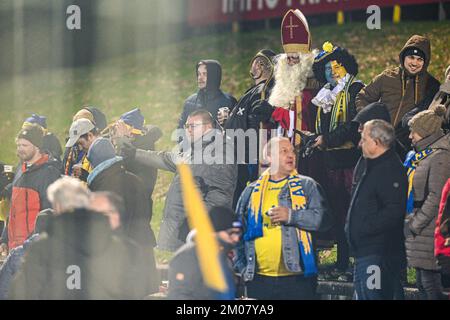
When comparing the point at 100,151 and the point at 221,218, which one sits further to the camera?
the point at 100,151

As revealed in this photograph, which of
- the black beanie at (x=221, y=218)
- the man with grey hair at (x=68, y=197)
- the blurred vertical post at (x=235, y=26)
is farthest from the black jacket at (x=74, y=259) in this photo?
the blurred vertical post at (x=235, y=26)

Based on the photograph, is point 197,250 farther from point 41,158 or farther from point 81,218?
point 41,158

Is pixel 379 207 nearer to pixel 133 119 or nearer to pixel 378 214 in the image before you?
pixel 378 214

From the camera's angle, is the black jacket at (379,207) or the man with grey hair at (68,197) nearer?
A: the man with grey hair at (68,197)

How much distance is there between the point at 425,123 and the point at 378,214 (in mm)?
911

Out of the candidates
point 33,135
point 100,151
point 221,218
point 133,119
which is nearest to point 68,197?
point 221,218

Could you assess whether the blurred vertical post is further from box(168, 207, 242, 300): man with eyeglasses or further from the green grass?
box(168, 207, 242, 300): man with eyeglasses

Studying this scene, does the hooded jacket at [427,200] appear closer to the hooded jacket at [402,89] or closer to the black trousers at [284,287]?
the hooded jacket at [402,89]

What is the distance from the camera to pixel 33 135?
10.3 meters

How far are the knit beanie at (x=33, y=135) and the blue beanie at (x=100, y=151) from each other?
0.63 meters

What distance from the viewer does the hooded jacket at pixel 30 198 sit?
10234mm

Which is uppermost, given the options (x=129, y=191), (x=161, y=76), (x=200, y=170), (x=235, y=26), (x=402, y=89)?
(x=235, y=26)

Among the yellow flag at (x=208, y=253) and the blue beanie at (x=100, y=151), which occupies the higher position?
the blue beanie at (x=100, y=151)
